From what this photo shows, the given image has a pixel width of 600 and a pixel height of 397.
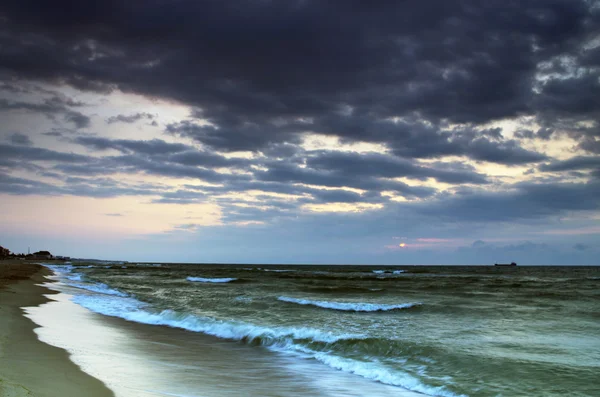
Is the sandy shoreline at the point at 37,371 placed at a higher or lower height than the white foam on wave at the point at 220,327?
higher

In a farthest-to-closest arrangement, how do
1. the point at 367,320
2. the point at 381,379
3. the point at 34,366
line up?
the point at 367,320
the point at 381,379
the point at 34,366

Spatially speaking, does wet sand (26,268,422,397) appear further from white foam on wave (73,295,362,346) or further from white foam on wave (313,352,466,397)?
white foam on wave (73,295,362,346)

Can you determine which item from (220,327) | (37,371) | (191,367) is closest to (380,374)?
(191,367)

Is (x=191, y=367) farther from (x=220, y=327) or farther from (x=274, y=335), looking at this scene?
(x=220, y=327)

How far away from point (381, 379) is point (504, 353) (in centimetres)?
408

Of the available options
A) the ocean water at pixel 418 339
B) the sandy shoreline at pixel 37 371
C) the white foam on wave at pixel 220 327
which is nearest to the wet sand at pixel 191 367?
the ocean water at pixel 418 339

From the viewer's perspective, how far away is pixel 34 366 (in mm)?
7742

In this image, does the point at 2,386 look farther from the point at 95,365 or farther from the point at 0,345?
the point at 0,345

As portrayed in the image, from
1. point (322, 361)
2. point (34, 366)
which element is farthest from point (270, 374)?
point (34, 366)

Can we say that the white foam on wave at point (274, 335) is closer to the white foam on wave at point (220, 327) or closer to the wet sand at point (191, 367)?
the white foam on wave at point (220, 327)

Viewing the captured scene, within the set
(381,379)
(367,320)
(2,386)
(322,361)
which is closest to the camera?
(2,386)

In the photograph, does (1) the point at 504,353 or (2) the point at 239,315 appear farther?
(2) the point at 239,315

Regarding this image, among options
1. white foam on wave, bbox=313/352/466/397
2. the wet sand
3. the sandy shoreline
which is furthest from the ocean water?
the sandy shoreline

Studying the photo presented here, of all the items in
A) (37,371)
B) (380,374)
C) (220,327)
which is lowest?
(220,327)
